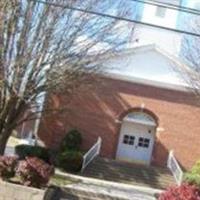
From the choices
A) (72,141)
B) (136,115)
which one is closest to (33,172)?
(72,141)

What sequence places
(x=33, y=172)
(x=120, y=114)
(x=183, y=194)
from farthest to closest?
1. (x=120, y=114)
2. (x=33, y=172)
3. (x=183, y=194)

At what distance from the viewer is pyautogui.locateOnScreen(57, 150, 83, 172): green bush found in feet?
94.5

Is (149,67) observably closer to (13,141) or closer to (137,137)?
(137,137)

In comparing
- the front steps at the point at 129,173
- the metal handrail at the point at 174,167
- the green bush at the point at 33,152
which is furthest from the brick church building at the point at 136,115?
the green bush at the point at 33,152

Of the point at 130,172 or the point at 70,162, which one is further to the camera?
the point at 130,172

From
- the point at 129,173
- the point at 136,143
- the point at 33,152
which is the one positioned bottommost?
the point at 33,152

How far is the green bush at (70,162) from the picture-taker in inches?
1134

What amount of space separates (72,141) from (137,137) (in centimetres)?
447

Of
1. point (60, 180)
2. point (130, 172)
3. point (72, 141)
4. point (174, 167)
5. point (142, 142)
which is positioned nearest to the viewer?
point (60, 180)

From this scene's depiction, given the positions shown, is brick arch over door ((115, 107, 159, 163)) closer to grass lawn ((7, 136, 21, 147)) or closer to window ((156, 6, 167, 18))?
grass lawn ((7, 136, 21, 147))

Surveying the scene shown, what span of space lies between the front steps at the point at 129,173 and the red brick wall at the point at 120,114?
4.30 ft

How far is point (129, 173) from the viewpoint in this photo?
31.0m

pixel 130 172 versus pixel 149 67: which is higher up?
pixel 149 67

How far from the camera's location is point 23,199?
52.3ft
